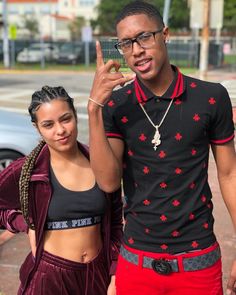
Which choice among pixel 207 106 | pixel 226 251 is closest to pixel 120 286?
pixel 207 106

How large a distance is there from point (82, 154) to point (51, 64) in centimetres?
3490

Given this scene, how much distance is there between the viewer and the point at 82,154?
2.57 meters

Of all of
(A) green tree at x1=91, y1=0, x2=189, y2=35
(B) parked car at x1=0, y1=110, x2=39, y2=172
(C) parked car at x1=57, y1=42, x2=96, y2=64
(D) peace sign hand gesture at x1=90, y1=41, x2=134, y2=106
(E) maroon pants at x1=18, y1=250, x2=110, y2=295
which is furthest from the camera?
(A) green tree at x1=91, y1=0, x2=189, y2=35

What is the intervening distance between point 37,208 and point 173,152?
2.54 feet

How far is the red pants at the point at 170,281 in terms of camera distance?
2086 millimetres

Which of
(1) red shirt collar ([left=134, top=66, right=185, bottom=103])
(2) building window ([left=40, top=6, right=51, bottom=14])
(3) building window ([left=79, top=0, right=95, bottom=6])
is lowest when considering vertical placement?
(1) red shirt collar ([left=134, top=66, right=185, bottom=103])

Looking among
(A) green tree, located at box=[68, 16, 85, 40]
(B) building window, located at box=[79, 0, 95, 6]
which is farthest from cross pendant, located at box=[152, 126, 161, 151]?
(B) building window, located at box=[79, 0, 95, 6]

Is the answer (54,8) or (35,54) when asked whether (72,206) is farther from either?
(54,8)

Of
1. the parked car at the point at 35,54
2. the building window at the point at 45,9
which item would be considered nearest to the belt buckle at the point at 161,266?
the parked car at the point at 35,54

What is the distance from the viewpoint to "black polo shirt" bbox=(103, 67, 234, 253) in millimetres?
2018

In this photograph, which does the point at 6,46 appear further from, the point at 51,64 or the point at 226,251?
the point at 226,251

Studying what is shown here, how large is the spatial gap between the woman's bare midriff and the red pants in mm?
379

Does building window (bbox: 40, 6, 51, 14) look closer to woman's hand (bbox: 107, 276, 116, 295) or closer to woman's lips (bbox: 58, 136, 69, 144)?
woman's lips (bbox: 58, 136, 69, 144)

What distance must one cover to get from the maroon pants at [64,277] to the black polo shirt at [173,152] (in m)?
0.51
